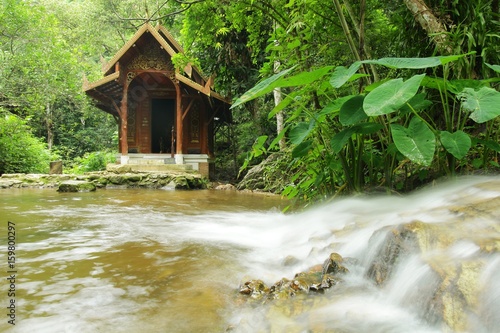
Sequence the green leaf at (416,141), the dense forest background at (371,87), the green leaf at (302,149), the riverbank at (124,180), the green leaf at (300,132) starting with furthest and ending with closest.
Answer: the riverbank at (124,180), the green leaf at (302,149), the green leaf at (300,132), the dense forest background at (371,87), the green leaf at (416,141)

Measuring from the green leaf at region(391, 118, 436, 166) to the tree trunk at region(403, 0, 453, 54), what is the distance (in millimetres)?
1212

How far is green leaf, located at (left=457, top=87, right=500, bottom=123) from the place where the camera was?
1.77 metres

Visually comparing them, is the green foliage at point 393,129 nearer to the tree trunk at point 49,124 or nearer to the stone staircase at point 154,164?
the stone staircase at point 154,164

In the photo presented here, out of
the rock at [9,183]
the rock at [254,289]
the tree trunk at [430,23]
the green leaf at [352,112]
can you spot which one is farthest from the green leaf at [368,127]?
A: the rock at [9,183]

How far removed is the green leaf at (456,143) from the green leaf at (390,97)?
56 centimetres

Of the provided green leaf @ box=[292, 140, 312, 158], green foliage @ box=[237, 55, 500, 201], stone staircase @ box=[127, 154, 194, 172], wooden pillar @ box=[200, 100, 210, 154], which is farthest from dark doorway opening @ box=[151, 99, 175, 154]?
green leaf @ box=[292, 140, 312, 158]

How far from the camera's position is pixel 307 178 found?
3711 millimetres

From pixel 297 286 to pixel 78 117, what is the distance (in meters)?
25.1

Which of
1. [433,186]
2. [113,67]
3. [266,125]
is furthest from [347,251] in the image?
[113,67]

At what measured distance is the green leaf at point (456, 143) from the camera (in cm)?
203

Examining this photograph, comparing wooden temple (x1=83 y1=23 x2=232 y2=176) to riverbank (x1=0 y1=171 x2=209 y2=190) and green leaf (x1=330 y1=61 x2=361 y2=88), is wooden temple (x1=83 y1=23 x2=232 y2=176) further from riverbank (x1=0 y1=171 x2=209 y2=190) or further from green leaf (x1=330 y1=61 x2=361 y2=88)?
green leaf (x1=330 y1=61 x2=361 y2=88)

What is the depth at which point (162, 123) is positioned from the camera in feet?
55.8

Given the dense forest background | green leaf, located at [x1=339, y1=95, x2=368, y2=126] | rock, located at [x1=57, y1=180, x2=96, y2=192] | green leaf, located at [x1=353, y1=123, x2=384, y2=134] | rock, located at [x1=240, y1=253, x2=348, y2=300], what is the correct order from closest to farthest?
rock, located at [x1=240, y1=253, x2=348, y2=300] → the dense forest background → green leaf, located at [x1=339, y1=95, x2=368, y2=126] → green leaf, located at [x1=353, y1=123, x2=384, y2=134] → rock, located at [x1=57, y1=180, x2=96, y2=192]

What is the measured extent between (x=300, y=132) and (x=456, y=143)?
1.06 m
